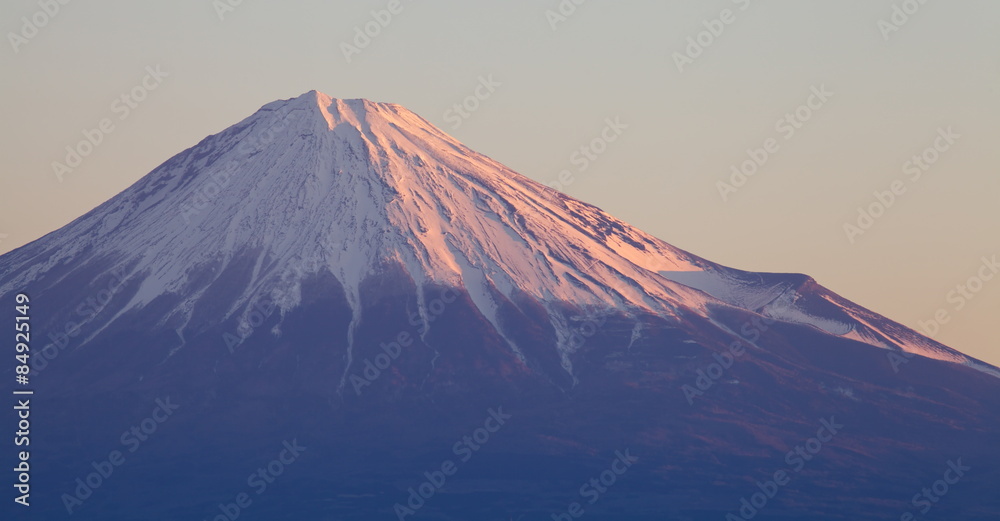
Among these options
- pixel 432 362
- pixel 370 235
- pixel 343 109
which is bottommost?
pixel 432 362

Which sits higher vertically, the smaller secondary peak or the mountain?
the smaller secondary peak

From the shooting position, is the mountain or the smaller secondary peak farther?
the smaller secondary peak

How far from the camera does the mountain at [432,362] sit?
510 ft

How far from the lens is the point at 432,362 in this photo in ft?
543

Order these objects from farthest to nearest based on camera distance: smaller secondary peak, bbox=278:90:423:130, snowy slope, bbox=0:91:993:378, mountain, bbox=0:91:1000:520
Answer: smaller secondary peak, bbox=278:90:423:130, snowy slope, bbox=0:91:993:378, mountain, bbox=0:91:1000:520

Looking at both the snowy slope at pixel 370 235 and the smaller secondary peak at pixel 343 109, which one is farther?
the smaller secondary peak at pixel 343 109

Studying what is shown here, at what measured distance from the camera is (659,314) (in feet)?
570

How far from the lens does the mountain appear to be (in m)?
156

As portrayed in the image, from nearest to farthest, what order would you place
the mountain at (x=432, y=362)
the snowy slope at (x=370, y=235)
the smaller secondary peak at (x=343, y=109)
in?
1. the mountain at (x=432, y=362)
2. the snowy slope at (x=370, y=235)
3. the smaller secondary peak at (x=343, y=109)

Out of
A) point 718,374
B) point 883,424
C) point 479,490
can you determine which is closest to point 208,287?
point 479,490

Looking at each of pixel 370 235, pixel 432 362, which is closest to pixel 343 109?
pixel 370 235

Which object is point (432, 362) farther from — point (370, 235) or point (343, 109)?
point (343, 109)

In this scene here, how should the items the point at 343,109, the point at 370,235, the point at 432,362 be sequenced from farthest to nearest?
the point at 343,109
the point at 370,235
the point at 432,362

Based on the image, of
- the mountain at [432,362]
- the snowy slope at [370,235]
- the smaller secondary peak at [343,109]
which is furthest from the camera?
the smaller secondary peak at [343,109]
